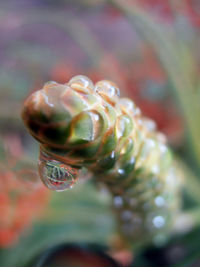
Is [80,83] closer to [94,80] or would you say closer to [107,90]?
[107,90]

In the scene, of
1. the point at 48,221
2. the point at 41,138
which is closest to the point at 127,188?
the point at 41,138

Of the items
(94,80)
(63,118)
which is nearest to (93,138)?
(63,118)

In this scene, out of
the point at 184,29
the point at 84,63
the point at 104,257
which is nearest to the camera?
the point at 104,257

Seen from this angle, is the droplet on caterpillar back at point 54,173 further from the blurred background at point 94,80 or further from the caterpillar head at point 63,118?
the blurred background at point 94,80

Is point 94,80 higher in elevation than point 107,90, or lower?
higher

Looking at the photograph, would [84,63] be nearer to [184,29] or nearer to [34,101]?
[184,29]

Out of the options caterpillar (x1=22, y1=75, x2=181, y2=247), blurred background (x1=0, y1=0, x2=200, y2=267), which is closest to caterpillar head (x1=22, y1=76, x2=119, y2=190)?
caterpillar (x1=22, y1=75, x2=181, y2=247)

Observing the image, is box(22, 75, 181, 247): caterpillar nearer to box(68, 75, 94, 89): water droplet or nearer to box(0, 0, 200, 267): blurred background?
box(68, 75, 94, 89): water droplet
